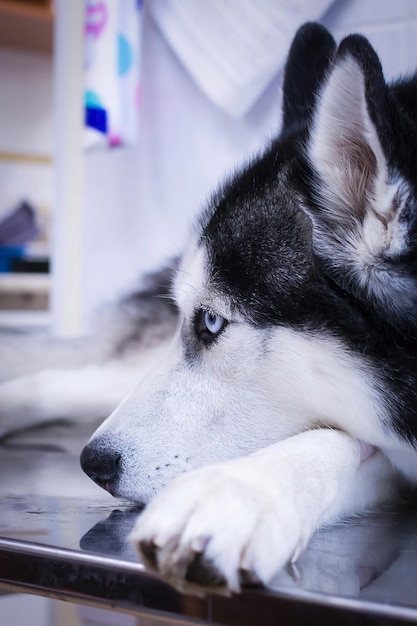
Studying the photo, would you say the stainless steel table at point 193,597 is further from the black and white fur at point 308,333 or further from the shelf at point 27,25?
the shelf at point 27,25

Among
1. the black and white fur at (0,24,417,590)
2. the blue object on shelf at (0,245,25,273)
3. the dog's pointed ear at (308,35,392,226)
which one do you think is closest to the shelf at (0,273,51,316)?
the blue object on shelf at (0,245,25,273)

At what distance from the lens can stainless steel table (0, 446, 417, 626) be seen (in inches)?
20.7

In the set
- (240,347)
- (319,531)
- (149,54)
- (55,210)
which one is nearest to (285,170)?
(240,347)

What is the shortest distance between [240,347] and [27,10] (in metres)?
2.56

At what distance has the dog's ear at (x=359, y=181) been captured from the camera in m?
0.72

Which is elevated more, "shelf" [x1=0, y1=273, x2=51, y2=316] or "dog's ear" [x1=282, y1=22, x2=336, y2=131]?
"dog's ear" [x1=282, y1=22, x2=336, y2=131]

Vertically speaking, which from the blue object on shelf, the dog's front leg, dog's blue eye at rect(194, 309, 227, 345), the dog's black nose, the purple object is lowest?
the blue object on shelf

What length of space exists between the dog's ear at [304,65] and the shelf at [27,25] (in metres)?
2.14

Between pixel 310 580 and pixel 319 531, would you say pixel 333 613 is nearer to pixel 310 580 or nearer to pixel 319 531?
pixel 310 580

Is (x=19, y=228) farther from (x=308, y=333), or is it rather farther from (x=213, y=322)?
(x=308, y=333)

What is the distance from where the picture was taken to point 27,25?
3133 millimetres

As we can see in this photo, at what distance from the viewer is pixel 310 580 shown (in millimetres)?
562

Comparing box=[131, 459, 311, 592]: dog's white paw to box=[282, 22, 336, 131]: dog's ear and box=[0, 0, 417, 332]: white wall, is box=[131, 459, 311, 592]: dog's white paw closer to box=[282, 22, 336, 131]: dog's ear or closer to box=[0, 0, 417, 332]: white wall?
box=[282, 22, 336, 131]: dog's ear

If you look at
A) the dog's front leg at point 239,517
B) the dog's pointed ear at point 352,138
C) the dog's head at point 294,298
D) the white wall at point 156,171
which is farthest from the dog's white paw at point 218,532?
the white wall at point 156,171
